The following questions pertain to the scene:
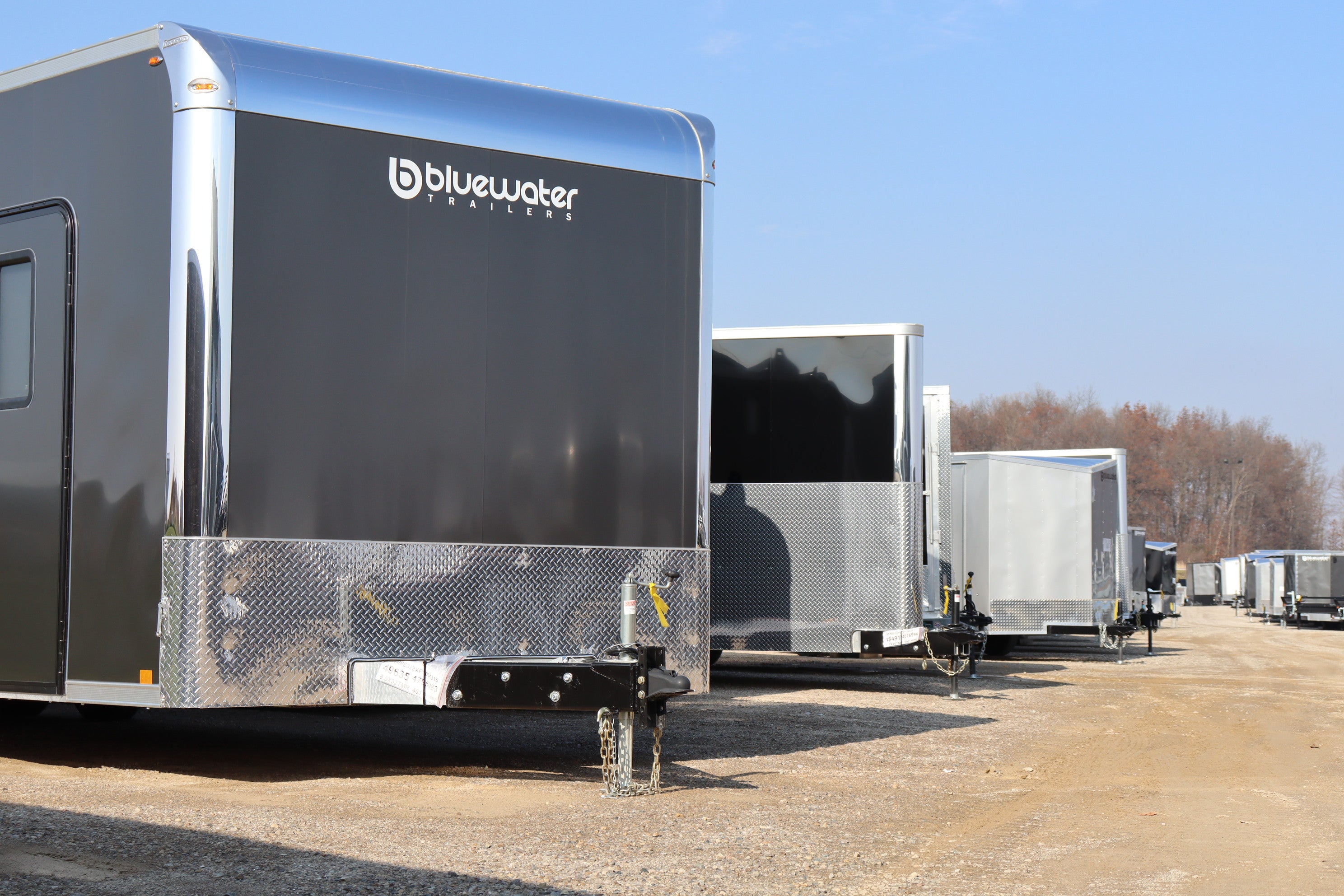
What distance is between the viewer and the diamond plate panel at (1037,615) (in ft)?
59.7

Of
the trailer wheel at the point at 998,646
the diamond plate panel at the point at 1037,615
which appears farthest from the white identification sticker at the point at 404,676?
the trailer wheel at the point at 998,646

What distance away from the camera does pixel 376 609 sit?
682 cm

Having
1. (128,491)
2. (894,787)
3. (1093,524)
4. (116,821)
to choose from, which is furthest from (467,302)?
(1093,524)

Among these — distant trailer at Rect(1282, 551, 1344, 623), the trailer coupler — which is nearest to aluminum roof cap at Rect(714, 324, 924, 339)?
the trailer coupler

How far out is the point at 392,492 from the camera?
22.6ft

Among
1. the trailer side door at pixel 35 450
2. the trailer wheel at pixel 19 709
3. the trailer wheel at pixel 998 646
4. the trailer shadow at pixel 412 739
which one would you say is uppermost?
the trailer side door at pixel 35 450

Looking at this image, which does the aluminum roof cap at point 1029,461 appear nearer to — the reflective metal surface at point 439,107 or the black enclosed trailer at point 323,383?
the reflective metal surface at point 439,107

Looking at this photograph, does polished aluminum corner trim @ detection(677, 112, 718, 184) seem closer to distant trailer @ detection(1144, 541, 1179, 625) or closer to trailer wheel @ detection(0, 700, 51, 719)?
trailer wheel @ detection(0, 700, 51, 719)

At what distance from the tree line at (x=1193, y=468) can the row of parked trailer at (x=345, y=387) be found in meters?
96.9

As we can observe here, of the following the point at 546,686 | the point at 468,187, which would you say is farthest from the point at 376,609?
the point at 468,187

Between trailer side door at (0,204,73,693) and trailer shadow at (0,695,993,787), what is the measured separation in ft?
3.38

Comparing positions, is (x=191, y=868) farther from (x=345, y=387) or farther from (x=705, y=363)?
(x=705, y=363)

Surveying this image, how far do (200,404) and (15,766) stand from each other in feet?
8.66

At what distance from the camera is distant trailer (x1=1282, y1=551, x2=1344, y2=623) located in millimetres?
36312
